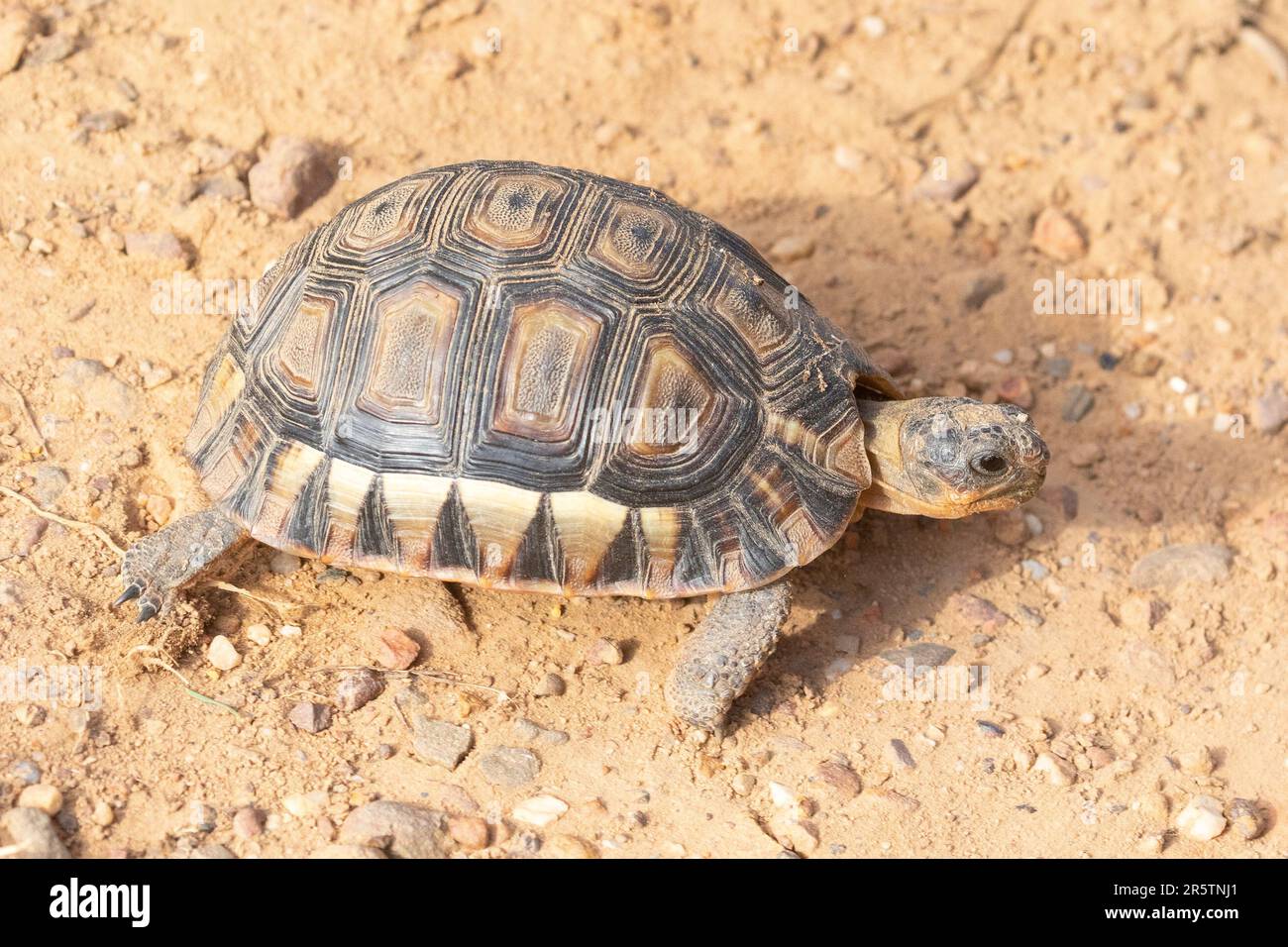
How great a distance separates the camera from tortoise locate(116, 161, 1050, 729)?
4047mm

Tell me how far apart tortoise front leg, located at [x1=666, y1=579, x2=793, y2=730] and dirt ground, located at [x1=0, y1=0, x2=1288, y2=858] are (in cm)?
18

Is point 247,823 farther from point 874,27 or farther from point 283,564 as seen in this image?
point 874,27

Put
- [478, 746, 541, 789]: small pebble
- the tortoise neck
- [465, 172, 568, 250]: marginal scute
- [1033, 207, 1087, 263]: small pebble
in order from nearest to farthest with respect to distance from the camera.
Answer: [478, 746, 541, 789]: small pebble < [465, 172, 568, 250]: marginal scute < the tortoise neck < [1033, 207, 1087, 263]: small pebble

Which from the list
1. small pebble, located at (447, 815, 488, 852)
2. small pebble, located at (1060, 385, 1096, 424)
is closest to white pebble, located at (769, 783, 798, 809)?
small pebble, located at (447, 815, 488, 852)

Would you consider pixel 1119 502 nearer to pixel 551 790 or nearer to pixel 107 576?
pixel 551 790

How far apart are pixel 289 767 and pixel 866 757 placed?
199cm

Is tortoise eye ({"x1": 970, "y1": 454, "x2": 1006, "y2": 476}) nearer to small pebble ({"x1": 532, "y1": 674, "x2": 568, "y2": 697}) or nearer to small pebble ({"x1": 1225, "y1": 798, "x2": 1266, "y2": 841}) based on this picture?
small pebble ({"x1": 1225, "y1": 798, "x2": 1266, "y2": 841})

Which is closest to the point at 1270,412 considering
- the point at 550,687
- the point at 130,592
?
the point at 550,687

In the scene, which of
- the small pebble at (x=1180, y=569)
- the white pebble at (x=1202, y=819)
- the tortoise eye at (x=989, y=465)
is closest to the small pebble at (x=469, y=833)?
the tortoise eye at (x=989, y=465)

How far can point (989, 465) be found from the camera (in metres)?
4.29

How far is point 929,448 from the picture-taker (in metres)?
4.30

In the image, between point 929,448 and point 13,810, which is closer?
point 13,810

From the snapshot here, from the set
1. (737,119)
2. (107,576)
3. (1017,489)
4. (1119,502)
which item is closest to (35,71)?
(107,576)

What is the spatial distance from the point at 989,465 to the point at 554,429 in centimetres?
161
